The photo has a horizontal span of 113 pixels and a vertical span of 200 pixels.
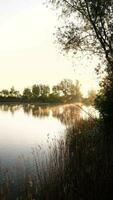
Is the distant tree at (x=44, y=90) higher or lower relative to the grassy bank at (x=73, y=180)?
higher

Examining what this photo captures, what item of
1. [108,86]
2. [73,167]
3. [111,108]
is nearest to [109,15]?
[108,86]

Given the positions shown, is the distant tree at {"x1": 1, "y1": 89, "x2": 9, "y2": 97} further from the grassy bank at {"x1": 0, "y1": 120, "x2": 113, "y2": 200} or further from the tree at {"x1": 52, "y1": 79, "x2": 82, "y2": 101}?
the grassy bank at {"x1": 0, "y1": 120, "x2": 113, "y2": 200}

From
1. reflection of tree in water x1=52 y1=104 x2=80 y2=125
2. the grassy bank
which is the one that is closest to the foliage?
reflection of tree in water x1=52 y1=104 x2=80 y2=125

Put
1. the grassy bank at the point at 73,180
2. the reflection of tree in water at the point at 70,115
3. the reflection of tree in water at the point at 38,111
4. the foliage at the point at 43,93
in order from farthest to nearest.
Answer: the foliage at the point at 43,93 → the reflection of tree in water at the point at 38,111 → the reflection of tree in water at the point at 70,115 → the grassy bank at the point at 73,180

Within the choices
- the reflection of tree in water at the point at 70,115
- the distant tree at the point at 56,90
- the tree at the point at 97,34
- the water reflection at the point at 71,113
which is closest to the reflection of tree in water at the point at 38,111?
the water reflection at the point at 71,113

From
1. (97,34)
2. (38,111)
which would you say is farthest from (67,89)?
(97,34)

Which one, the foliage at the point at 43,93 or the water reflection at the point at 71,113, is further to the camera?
the foliage at the point at 43,93

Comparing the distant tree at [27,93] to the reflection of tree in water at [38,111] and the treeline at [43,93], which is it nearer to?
the treeline at [43,93]

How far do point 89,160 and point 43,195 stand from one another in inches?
75.7

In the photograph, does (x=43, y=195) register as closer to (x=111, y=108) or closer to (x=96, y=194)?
(x=96, y=194)

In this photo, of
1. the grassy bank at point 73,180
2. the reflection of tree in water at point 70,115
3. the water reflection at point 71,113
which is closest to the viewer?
the grassy bank at point 73,180

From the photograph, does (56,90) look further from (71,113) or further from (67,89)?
(71,113)

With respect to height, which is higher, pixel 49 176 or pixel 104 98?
pixel 104 98

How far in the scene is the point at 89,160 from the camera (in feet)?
32.3
